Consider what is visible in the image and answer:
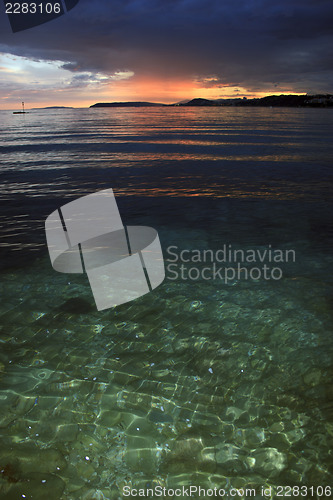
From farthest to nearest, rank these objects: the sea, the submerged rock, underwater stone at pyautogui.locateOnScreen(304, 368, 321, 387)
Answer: the submerged rock
underwater stone at pyautogui.locateOnScreen(304, 368, 321, 387)
the sea

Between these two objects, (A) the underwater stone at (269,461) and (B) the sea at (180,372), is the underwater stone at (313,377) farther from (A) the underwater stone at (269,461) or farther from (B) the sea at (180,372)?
(A) the underwater stone at (269,461)

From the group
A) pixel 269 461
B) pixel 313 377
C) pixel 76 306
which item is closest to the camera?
pixel 269 461

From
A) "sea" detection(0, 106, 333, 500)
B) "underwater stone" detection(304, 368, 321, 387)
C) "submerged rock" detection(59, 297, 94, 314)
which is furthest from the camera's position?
"submerged rock" detection(59, 297, 94, 314)

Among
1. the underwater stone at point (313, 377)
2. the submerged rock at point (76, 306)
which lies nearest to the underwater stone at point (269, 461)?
the underwater stone at point (313, 377)

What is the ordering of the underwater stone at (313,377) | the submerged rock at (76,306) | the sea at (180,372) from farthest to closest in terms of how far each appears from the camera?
the submerged rock at (76,306)
the underwater stone at (313,377)
the sea at (180,372)

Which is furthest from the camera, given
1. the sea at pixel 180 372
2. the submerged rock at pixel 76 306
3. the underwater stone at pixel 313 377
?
the submerged rock at pixel 76 306

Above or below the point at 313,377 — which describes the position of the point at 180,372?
above

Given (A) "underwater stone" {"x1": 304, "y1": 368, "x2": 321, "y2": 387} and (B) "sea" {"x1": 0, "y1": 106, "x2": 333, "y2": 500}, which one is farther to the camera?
(A) "underwater stone" {"x1": 304, "y1": 368, "x2": 321, "y2": 387}

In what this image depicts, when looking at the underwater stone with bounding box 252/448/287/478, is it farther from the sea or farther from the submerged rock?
the submerged rock

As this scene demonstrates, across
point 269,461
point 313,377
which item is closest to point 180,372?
point 269,461

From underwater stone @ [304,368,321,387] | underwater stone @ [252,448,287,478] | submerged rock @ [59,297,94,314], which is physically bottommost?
underwater stone @ [252,448,287,478]

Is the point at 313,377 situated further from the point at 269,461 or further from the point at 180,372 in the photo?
the point at 180,372

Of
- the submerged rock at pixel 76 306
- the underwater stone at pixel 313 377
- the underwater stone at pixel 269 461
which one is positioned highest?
the submerged rock at pixel 76 306

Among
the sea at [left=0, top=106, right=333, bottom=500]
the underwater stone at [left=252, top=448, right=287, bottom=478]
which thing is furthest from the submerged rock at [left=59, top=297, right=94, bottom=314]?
the underwater stone at [left=252, top=448, right=287, bottom=478]
